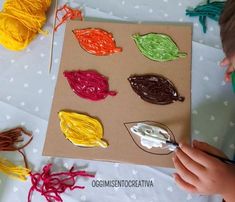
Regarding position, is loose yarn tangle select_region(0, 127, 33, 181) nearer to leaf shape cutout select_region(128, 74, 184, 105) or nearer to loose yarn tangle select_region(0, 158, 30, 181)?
loose yarn tangle select_region(0, 158, 30, 181)

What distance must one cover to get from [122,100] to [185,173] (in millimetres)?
209

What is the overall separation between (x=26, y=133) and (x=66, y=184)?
0.47 feet

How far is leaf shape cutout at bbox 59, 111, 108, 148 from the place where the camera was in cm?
68

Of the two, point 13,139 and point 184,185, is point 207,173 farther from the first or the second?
point 13,139

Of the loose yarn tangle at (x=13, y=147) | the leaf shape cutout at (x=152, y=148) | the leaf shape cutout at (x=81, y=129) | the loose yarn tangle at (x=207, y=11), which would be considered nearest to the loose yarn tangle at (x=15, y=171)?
the loose yarn tangle at (x=13, y=147)

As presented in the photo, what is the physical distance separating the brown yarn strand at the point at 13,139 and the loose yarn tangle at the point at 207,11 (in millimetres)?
470

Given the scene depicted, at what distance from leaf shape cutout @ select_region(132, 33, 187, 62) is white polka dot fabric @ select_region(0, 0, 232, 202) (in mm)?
51

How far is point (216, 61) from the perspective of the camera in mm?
750

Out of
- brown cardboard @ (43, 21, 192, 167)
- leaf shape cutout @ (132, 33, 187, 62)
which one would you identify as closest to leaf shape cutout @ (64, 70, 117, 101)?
brown cardboard @ (43, 21, 192, 167)

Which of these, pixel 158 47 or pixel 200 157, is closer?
pixel 200 157

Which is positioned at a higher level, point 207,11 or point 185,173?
point 207,11

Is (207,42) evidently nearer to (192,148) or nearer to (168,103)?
(168,103)

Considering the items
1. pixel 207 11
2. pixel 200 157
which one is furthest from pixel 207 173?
pixel 207 11

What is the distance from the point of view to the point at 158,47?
2.53 feet
